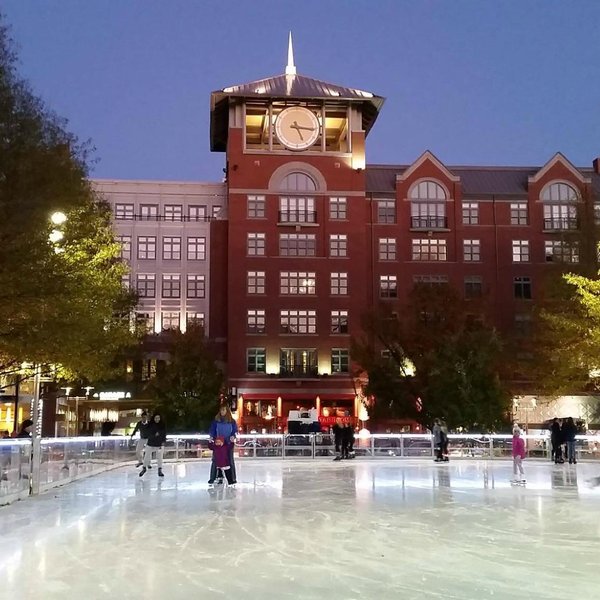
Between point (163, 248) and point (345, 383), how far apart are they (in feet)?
56.4

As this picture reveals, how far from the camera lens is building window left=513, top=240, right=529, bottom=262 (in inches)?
2419

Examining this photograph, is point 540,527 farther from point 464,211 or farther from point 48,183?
point 464,211

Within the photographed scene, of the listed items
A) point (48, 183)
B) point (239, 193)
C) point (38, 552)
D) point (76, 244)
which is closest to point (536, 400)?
point (239, 193)

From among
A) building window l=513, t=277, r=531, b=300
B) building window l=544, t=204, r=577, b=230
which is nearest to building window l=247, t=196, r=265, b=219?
building window l=513, t=277, r=531, b=300

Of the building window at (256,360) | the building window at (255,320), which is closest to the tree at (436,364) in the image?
the building window at (256,360)

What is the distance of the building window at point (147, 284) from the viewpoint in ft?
197

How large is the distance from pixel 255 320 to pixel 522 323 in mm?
20054

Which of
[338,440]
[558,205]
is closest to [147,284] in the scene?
[338,440]

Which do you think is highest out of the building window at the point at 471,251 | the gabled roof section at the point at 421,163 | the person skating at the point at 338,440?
the gabled roof section at the point at 421,163

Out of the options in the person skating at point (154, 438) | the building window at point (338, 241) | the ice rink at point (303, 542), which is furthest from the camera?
the building window at point (338, 241)

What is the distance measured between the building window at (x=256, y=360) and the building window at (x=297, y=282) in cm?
492

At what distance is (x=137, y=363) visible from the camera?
5856 centimetres

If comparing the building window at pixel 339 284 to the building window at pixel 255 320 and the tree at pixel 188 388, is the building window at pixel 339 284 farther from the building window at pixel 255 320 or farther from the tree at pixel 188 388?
the tree at pixel 188 388

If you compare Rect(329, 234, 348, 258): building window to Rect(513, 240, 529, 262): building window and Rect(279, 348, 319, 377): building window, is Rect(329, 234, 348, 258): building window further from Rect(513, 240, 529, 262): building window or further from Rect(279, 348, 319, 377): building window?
Rect(513, 240, 529, 262): building window
